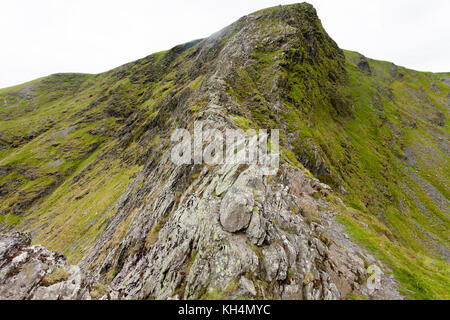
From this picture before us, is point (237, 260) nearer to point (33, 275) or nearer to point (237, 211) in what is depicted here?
point (237, 211)

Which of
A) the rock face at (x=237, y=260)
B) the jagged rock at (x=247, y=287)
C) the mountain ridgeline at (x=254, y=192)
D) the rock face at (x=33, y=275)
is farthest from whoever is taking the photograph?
the mountain ridgeline at (x=254, y=192)

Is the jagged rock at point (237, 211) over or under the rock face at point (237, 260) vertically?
over

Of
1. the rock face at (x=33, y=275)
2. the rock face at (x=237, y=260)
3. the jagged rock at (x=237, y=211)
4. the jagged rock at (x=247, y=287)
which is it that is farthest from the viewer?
the jagged rock at (x=237, y=211)

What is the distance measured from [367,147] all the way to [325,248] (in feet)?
195

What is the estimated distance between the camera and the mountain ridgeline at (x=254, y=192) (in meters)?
11.4

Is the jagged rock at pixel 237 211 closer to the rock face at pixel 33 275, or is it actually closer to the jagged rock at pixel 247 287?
the jagged rock at pixel 247 287

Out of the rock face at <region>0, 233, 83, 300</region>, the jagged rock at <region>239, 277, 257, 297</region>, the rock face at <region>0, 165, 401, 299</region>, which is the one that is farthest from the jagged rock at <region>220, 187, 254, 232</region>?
the rock face at <region>0, 233, 83, 300</region>

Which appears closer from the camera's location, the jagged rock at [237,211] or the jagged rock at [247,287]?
the jagged rock at [247,287]

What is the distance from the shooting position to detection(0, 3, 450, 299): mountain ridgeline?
11398 millimetres

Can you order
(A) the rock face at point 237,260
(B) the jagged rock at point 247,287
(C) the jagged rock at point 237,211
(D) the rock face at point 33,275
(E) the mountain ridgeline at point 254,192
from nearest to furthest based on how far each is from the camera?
(B) the jagged rock at point 247,287
(A) the rock face at point 237,260
(D) the rock face at point 33,275
(E) the mountain ridgeline at point 254,192
(C) the jagged rock at point 237,211

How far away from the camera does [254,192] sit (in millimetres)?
14172

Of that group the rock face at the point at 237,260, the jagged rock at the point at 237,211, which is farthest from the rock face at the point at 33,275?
the jagged rock at the point at 237,211

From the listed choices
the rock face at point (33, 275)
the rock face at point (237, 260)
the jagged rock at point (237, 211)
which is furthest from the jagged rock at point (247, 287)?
the rock face at point (33, 275)

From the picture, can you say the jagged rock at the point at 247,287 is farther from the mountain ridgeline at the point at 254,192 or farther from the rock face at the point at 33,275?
the rock face at the point at 33,275
